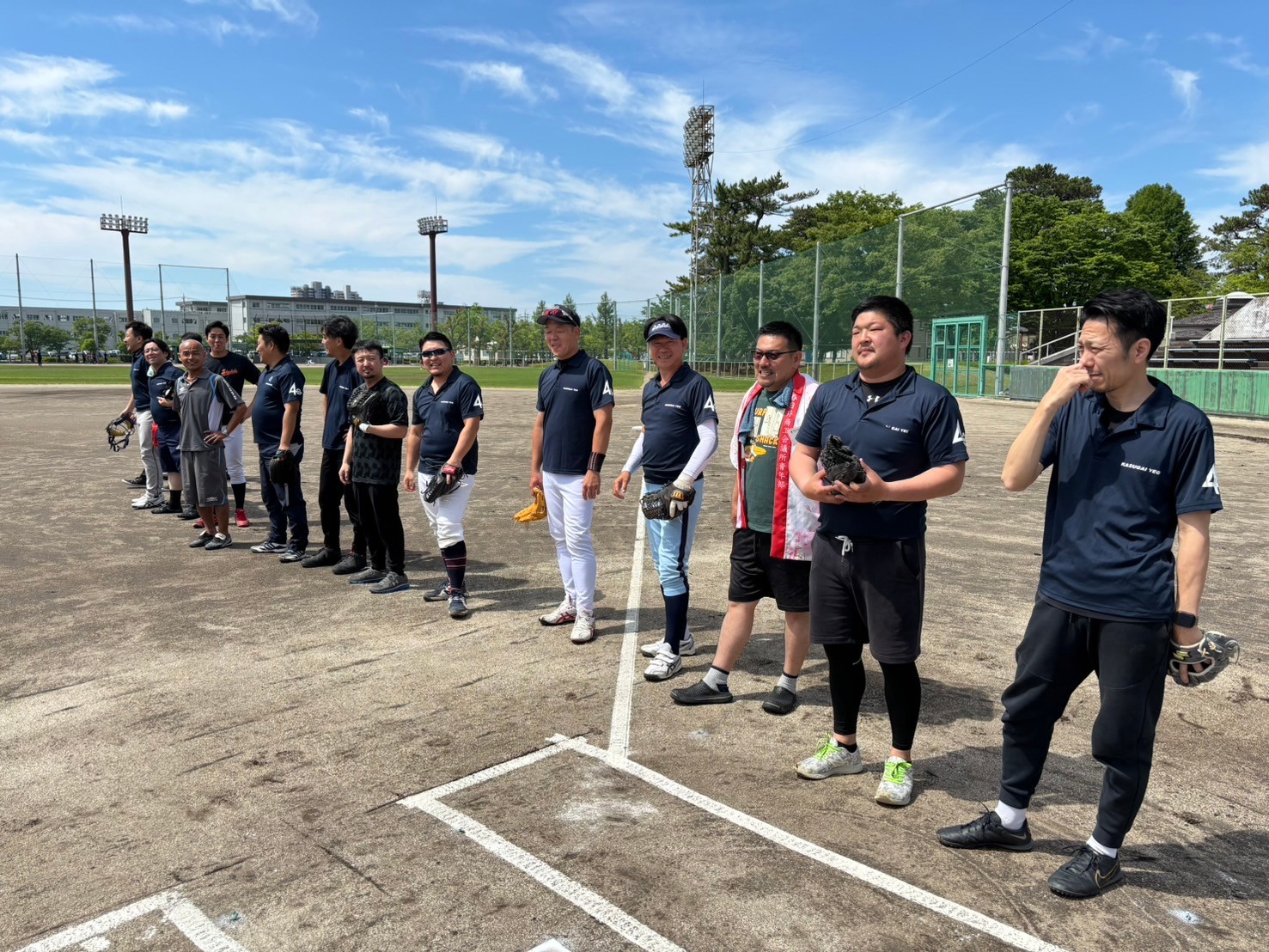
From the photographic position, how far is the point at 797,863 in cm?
301

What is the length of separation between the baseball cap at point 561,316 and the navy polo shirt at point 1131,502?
11.5 ft

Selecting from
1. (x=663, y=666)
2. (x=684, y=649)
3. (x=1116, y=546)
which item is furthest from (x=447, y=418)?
(x=1116, y=546)

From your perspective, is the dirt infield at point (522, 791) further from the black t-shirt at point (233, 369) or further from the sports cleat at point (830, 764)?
the black t-shirt at point (233, 369)

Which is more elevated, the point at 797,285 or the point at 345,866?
the point at 797,285

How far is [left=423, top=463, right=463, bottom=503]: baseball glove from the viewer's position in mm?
6004

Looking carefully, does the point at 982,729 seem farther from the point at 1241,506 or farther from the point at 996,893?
the point at 1241,506

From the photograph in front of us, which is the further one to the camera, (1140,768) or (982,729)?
(982,729)

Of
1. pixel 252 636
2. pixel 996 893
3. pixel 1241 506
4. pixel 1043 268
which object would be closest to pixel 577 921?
pixel 996 893

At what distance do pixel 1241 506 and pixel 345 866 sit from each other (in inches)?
448

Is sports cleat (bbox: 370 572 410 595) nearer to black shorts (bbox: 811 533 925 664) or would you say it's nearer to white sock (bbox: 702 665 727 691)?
white sock (bbox: 702 665 727 691)

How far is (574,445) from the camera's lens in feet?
18.2

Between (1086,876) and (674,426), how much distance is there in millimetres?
3076

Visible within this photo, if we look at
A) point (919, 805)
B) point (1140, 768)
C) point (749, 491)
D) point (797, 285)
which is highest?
point (797, 285)

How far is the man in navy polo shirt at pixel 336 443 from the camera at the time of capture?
7211 millimetres
